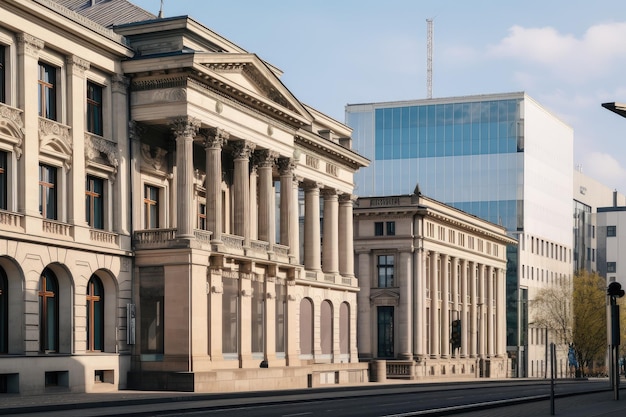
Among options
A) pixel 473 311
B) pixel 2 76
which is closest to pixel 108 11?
pixel 2 76

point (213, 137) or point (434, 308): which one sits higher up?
point (213, 137)

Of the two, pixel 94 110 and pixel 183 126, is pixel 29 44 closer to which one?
pixel 94 110

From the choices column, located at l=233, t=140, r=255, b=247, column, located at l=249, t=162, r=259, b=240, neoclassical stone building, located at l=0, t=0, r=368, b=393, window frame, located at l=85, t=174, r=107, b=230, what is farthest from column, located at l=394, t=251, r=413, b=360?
window frame, located at l=85, t=174, r=107, b=230

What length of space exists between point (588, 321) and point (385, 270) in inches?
1727

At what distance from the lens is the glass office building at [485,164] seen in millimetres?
145750

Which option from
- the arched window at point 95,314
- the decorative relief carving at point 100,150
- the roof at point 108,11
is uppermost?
the roof at point 108,11

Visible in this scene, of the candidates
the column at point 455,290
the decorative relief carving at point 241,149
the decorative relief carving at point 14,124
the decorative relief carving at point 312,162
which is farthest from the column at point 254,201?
the column at point 455,290

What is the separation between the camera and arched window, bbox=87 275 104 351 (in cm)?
5588

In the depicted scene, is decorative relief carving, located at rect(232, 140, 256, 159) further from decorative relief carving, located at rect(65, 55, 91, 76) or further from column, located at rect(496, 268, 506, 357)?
column, located at rect(496, 268, 506, 357)

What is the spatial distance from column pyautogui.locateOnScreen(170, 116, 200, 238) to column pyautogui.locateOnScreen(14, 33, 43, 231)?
8.99 meters

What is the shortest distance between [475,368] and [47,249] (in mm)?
73811

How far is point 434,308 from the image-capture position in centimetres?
10725

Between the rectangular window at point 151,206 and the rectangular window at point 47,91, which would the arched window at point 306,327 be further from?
the rectangular window at point 47,91

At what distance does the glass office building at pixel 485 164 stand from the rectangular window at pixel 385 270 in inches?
1606
